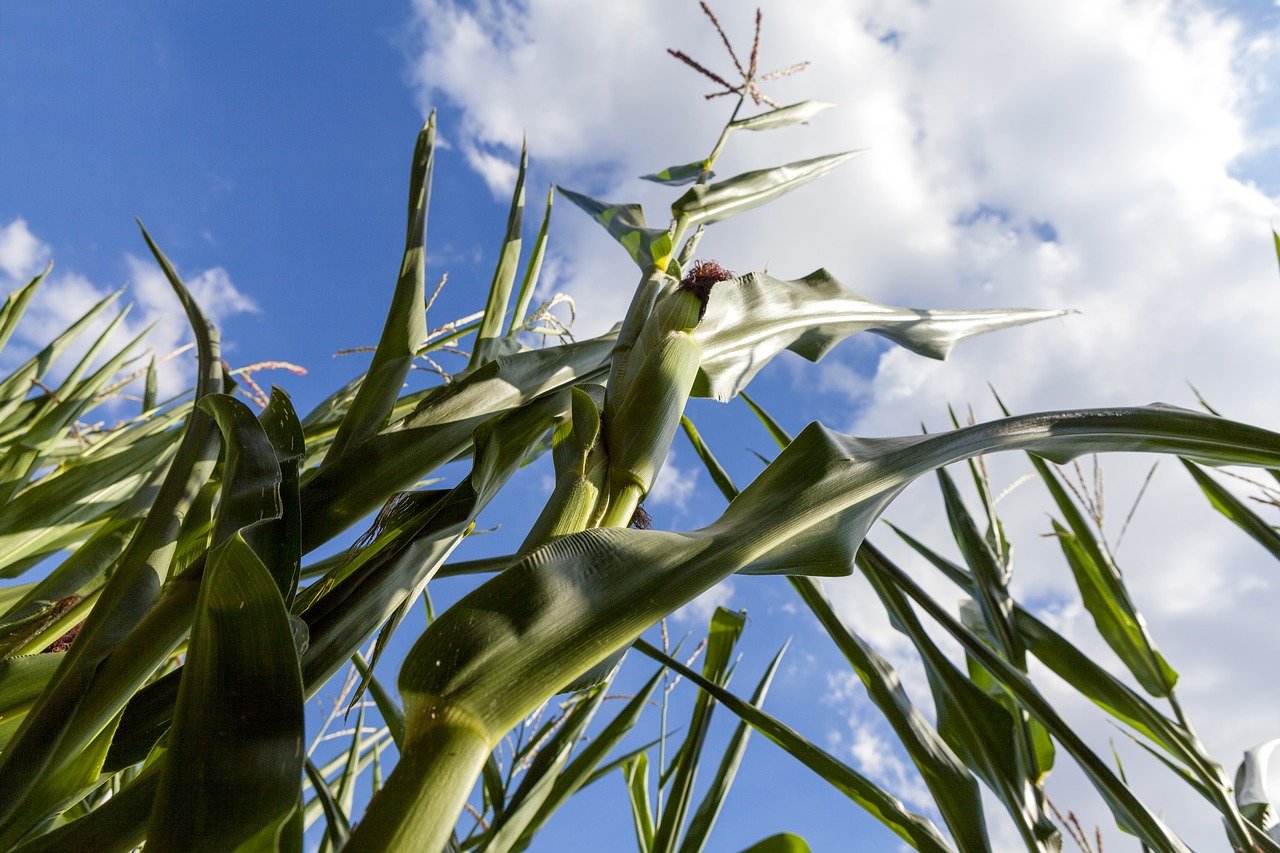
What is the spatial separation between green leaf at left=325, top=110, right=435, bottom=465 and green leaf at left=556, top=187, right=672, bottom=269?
0.16 metres

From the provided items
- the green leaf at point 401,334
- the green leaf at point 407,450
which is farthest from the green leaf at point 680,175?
the green leaf at point 407,450

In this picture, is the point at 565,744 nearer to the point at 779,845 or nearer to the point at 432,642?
the point at 779,845

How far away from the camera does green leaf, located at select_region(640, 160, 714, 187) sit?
0.77 metres

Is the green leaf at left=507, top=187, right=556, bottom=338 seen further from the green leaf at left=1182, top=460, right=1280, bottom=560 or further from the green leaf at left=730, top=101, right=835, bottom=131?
the green leaf at left=1182, top=460, right=1280, bottom=560

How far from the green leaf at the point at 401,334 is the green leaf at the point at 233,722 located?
0.23 meters

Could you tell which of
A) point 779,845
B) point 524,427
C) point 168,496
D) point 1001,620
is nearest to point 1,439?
point 168,496

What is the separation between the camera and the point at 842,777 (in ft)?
1.44

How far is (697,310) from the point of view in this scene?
0.45 meters

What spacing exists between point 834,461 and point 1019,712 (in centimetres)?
48

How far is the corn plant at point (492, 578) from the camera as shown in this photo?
18 centimetres

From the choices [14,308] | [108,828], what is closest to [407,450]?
[108,828]

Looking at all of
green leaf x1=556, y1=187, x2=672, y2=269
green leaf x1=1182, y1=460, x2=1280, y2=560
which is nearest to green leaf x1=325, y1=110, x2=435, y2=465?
green leaf x1=556, y1=187, x2=672, y2=269

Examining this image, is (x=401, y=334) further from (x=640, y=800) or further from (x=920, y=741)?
(x=640, y=800)

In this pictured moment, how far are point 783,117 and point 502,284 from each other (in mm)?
417
